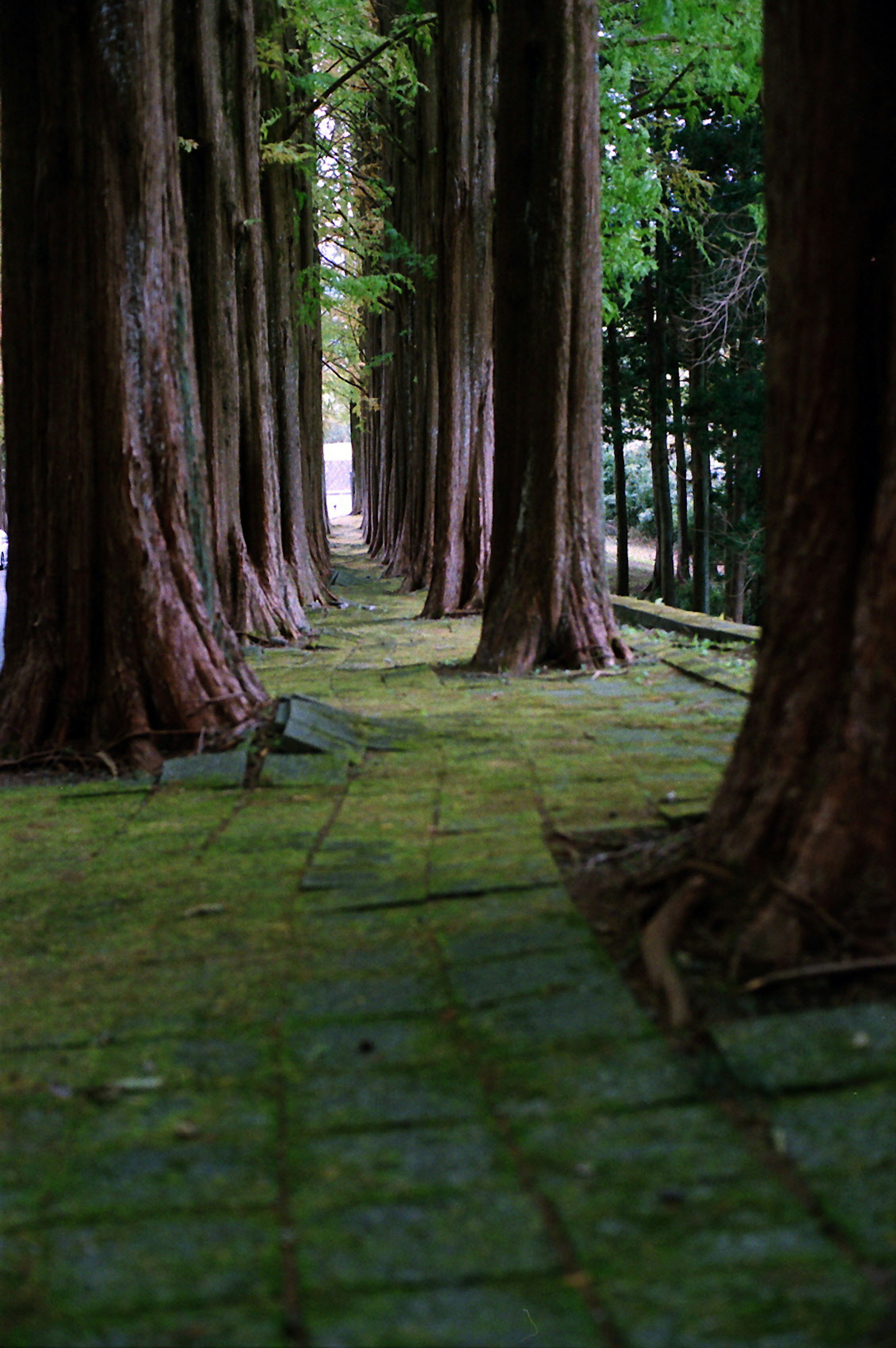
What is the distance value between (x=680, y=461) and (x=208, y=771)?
20303 millimetres

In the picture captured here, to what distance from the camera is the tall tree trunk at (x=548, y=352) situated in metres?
8.55

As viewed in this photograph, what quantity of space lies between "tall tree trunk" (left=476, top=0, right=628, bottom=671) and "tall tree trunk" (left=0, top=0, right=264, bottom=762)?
3103mm

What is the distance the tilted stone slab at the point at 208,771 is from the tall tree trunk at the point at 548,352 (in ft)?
11.2

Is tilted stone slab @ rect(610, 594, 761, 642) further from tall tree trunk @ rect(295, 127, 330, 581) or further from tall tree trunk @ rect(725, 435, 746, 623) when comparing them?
tall tree trunk @ rect(725, 435, 746, 623)

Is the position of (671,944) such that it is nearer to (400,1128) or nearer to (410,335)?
(400,1128)

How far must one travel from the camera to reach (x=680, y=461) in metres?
24.4

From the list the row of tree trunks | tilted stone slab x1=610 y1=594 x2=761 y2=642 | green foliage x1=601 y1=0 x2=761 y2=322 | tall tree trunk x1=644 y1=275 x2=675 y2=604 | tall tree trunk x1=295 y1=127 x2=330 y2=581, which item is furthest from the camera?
tall tree trunk x1=644 y1=275 x2=675 y2=604

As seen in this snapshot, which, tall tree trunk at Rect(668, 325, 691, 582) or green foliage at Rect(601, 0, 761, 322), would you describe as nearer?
green foliage at Rect(601, 0, 761, 322)

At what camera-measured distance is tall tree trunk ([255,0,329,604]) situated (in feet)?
46.1

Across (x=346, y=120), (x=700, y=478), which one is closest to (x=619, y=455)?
(x=700, y=478)

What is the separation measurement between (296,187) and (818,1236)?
18.0 m

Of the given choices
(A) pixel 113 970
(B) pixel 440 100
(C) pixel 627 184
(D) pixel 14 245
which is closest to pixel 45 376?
(D) pixel 14 245

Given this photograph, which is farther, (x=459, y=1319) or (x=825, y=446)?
(x=825, y=446)

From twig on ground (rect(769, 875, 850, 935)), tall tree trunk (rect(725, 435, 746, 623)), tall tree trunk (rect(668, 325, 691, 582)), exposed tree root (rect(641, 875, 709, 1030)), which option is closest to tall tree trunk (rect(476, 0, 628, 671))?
exposed tree root (rect(641, 875, 709, 1030))
